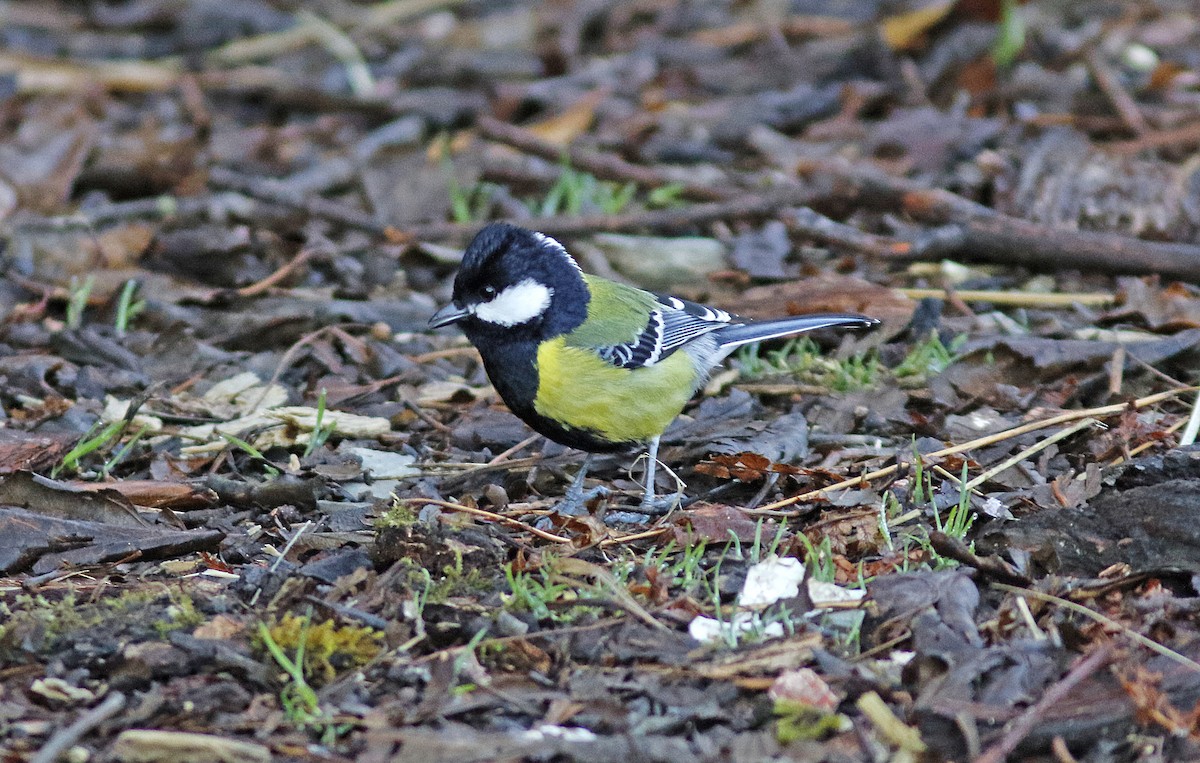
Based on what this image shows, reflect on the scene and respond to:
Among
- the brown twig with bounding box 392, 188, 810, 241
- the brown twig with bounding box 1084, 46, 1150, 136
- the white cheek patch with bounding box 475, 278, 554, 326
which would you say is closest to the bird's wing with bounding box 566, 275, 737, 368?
the white cheek patch with bounding box 475, 278, 554, 326

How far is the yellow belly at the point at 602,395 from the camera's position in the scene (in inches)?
182

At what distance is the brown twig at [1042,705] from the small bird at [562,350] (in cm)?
163

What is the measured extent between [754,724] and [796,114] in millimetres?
5709

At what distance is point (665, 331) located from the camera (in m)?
5.05

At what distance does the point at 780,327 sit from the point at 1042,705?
8.05 feet

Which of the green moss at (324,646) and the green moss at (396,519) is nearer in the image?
the green moss at (324,646)

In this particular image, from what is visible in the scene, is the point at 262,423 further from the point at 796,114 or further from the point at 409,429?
the point at 796,114

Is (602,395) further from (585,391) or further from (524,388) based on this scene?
(524,388)

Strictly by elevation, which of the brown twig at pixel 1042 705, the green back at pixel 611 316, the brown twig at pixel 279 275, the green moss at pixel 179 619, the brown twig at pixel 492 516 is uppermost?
the green moss at pixel 179 619

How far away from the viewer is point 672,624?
351 cm

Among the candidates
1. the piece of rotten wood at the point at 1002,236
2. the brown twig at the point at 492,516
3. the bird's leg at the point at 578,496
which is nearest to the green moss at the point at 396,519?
the brown twig at the point at 492,516

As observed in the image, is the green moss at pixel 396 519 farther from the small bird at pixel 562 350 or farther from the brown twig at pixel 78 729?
the brown twig at pixel 78 729

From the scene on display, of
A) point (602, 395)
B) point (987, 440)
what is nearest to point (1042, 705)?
point (987, 440)

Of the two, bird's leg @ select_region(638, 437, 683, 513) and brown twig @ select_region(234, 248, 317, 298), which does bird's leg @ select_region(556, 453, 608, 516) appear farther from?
brown twig @ select_region(234, 248, 317, 298)
